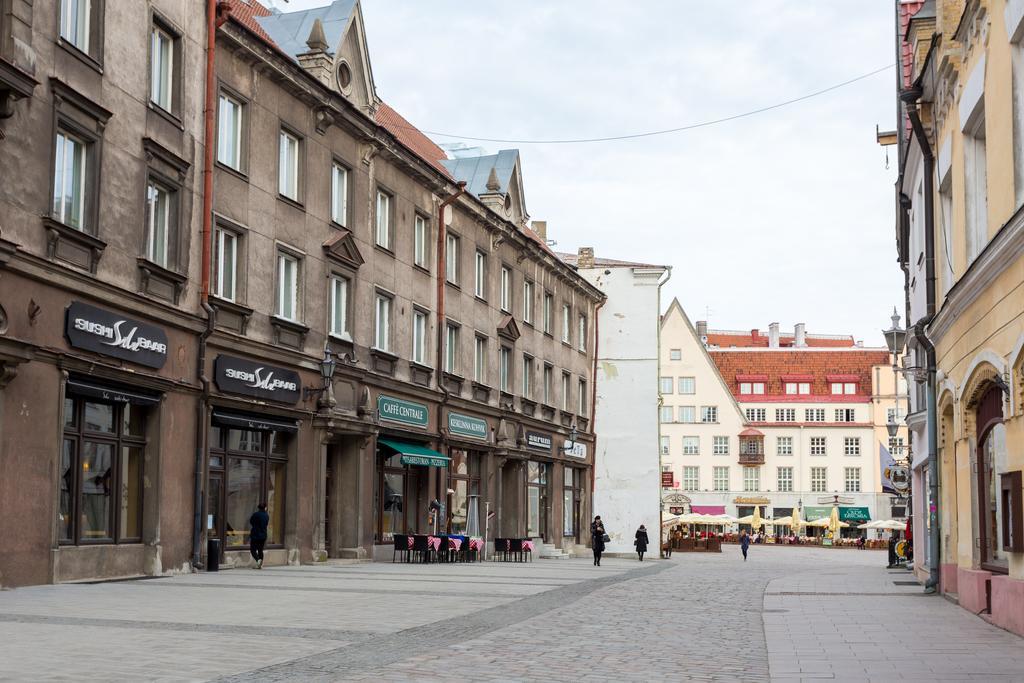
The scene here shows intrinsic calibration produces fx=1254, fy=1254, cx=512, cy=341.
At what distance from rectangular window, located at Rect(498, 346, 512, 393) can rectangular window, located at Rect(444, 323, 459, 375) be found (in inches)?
152

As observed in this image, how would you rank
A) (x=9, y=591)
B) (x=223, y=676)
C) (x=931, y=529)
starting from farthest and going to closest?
1. (x=931, y=529)
2. (x=9, y=591)
3. (x=223, y=676)

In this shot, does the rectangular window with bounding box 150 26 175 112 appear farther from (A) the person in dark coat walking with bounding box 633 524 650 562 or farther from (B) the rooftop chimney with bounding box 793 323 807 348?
(B) the rooftop chimney with bounding box 793 323 807 348

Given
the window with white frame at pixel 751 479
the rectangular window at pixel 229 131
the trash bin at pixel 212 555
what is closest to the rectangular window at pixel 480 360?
the rectangular window at pixel 229 131

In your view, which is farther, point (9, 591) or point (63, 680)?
point (9, 591)

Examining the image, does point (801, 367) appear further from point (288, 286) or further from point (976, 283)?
point (976, 283)

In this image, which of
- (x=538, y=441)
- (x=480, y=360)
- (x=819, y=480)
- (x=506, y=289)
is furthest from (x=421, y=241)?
(x=819, y=480)

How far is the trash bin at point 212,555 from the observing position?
23406mm

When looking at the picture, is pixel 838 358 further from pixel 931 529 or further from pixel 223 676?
pixel 223 676

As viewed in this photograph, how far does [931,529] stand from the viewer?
22594mm

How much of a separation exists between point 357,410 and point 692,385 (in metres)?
72.1

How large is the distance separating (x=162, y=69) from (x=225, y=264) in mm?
4059

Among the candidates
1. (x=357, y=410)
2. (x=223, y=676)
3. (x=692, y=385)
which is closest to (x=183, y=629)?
(x=223, y=676)

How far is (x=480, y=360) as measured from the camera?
128 ft

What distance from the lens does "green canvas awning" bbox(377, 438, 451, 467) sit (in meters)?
31.0
